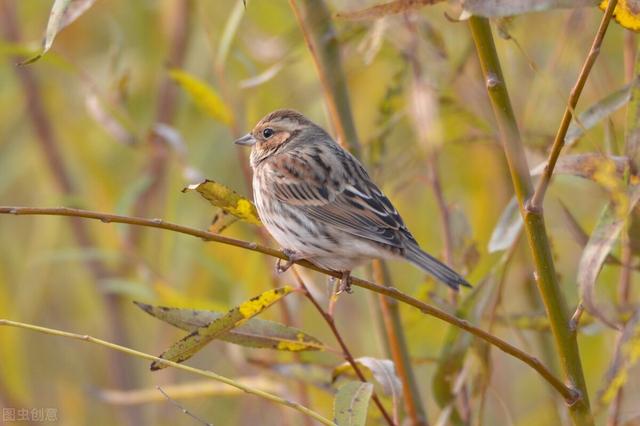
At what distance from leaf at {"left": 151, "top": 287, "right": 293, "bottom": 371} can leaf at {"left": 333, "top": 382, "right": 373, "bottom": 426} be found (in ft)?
0.59

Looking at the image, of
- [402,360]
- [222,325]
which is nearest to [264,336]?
[222,325]

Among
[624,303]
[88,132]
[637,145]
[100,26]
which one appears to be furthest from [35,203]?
[637,145]

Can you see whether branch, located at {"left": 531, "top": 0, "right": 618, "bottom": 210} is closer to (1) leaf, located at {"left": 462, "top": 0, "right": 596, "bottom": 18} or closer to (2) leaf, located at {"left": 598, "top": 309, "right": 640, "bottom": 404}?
(1) leaf, located at {"left": 462, "top": 0, "right": 596, "bottom": 18}

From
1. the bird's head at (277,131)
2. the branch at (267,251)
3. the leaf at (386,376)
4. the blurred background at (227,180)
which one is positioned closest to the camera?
the branch at (267,251)

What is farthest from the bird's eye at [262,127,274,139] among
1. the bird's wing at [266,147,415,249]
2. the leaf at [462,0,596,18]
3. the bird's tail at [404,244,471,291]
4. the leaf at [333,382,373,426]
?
the leaf at [462,0,596,18]

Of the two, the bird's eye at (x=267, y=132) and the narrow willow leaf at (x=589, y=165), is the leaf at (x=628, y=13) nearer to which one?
the narrow willow leaf at (x=589, y=165)

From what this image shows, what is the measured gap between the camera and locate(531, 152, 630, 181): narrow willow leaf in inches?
63.3

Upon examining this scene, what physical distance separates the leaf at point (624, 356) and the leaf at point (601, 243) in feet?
0.11

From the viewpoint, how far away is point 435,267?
85.3 inches

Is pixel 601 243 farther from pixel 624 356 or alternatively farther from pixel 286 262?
pixel 286 262

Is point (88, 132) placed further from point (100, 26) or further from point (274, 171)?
point (274, 171)

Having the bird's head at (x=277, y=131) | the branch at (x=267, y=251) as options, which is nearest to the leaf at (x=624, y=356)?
the branch at (x=267, y=251)

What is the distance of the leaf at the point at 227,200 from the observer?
1.61 metres

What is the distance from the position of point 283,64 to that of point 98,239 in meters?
1.59
